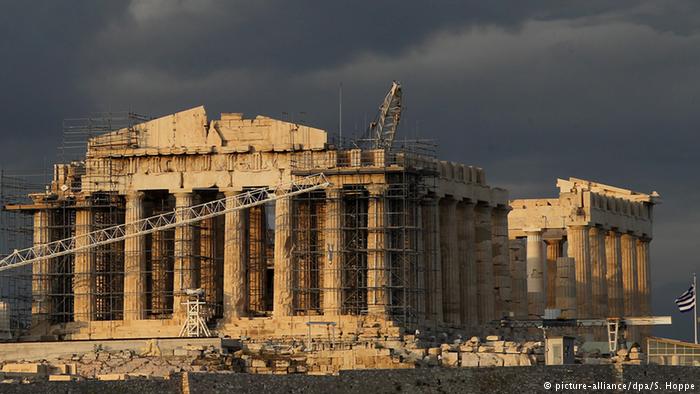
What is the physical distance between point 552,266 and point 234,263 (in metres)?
35.0

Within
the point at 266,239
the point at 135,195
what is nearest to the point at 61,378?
the point at 135,195

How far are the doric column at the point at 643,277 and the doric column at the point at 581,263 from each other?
8925 mm

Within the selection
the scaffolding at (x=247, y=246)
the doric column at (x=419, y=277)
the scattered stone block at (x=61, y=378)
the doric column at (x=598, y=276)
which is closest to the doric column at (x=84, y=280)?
the scaffolding at (x=247, y=246)

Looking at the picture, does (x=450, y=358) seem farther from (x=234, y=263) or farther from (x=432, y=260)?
(x=234, y=263)

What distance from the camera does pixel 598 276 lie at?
16225cm

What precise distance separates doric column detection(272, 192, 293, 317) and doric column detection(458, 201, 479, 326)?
41.6 ft

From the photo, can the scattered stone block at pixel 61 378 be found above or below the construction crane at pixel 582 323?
below

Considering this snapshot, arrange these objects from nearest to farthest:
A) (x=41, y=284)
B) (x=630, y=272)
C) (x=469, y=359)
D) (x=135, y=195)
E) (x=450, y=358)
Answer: (x=469, y=359), (x=450, y=358), (x=135, y=195), (x=41, y=284), (x=630, y=272)

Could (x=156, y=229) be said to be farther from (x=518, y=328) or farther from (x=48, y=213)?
(x=518, y=328)

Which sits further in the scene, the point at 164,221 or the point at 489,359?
the point at 164,221

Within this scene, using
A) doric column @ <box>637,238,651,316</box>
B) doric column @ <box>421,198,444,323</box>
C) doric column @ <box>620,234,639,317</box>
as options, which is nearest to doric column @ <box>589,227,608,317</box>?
doric column @ <box>620,234,639,317</box>

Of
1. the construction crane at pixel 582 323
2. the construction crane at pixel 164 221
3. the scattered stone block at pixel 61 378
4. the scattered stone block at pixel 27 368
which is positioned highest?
the construction crane at pixel 164 221

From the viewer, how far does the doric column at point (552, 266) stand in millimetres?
167625

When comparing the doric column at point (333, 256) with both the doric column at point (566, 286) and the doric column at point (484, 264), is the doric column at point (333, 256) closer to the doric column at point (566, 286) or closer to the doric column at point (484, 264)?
the doric column at point (484, 264)
